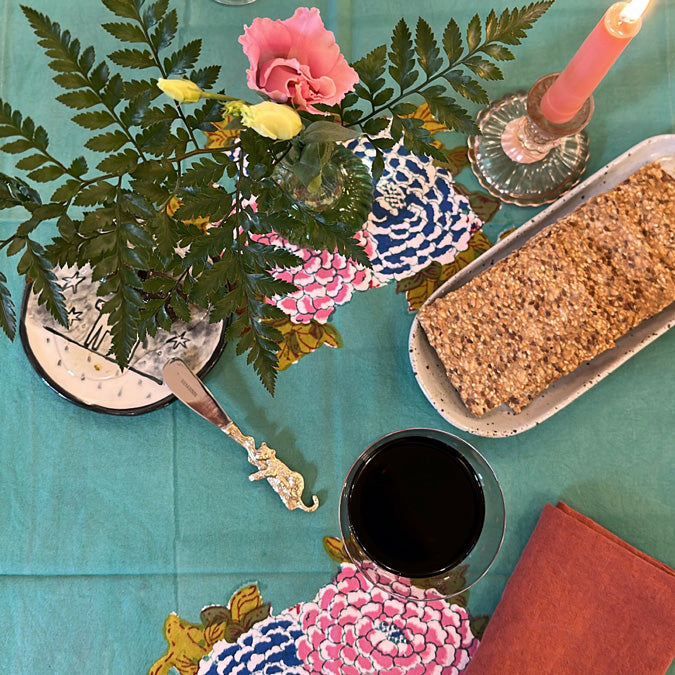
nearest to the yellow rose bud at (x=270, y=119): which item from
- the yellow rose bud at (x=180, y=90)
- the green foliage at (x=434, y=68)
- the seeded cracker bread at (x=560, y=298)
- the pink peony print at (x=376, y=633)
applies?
the yellow rose bud at (x=180, y=90)

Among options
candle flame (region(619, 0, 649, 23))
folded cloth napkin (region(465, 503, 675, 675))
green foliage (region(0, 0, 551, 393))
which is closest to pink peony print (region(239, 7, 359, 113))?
green foliage (region(0, 0, 551, 393))

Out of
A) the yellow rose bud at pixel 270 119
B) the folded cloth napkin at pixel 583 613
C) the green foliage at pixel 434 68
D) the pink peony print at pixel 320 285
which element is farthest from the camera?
the pink peony print at pixel 320 285

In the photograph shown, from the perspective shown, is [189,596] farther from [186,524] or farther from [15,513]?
[15,513]

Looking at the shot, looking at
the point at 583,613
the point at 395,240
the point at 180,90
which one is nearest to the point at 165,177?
the point at 180,90

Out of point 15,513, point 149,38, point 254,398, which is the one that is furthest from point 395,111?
point 15,513

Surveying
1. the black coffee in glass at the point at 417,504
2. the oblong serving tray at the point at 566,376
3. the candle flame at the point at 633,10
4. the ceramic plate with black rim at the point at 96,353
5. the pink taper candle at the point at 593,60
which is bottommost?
the ceramic plate with black rim at the point at 96,353

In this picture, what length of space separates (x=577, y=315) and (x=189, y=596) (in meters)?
0.54

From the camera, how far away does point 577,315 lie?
642 millimetres

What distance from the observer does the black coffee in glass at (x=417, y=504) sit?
2.13 ft

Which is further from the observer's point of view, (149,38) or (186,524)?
(186,524)

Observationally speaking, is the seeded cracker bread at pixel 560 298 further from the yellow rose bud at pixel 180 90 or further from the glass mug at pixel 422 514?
the yellow rose bud at pixel 180 90

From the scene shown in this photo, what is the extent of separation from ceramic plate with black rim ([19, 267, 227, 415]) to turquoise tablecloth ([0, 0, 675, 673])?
0.12ft

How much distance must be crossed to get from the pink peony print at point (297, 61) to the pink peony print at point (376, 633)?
0.53 metres

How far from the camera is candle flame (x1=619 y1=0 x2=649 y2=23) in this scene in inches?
20.7
